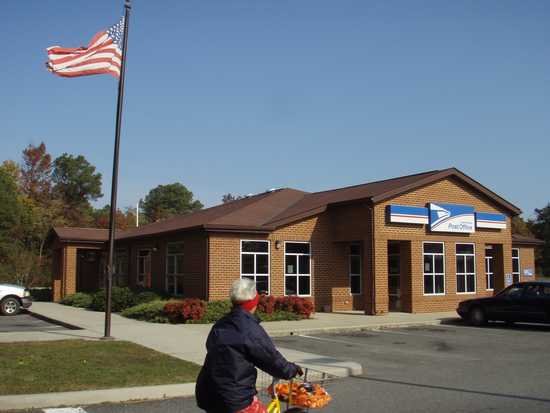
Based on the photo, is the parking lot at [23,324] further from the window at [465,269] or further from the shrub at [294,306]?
the window at [465,269]

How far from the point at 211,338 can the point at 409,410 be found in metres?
4.51

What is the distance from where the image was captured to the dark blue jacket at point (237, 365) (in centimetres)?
429

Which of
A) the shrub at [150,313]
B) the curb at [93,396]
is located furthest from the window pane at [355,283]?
the curb at [93,396]

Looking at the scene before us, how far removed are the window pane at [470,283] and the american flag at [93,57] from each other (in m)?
17.6

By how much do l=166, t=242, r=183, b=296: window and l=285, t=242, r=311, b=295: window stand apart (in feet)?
14.2

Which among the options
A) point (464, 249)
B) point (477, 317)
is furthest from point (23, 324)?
point (464, 249)

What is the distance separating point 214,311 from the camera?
19.8 m

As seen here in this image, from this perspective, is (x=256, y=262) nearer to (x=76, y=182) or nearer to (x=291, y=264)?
(x=291, y=264)

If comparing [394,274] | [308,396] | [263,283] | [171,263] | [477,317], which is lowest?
[477,317]

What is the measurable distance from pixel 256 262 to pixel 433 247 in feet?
24.2

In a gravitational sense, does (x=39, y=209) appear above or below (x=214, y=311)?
above

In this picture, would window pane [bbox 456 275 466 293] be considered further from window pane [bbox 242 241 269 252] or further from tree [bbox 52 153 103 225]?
tree [bbox 52 153 103 225]

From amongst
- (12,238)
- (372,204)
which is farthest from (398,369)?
(12,238)

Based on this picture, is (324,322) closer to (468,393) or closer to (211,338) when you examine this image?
(468,393)
